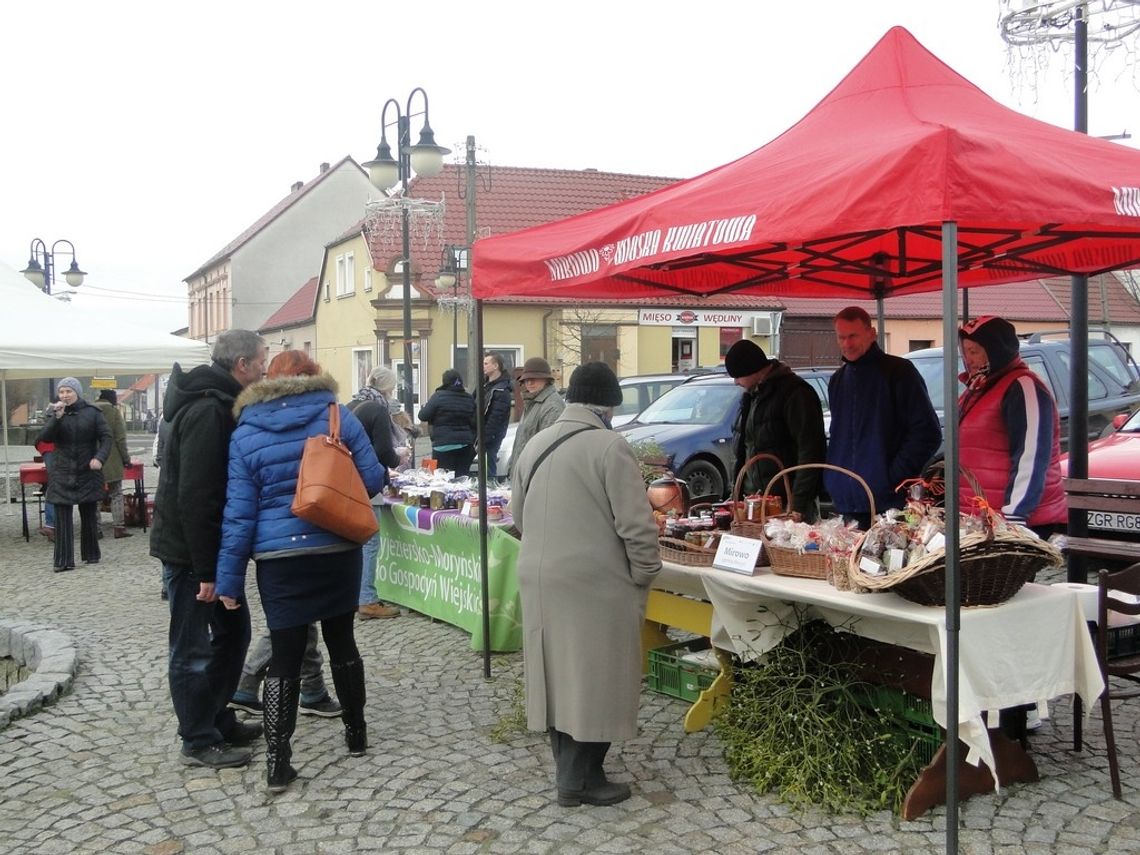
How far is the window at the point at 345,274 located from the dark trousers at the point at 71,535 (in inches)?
934

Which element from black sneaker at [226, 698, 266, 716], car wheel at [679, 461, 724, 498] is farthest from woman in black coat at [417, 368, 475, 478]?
black sneaker at [226, 698, 266, 716]

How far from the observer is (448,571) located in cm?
696

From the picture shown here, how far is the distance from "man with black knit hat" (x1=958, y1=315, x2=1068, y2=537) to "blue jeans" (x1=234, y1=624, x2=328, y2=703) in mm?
3142

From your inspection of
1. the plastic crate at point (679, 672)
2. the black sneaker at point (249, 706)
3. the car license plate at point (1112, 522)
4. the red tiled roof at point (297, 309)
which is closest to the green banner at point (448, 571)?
the plastic crate at point (679, 672)

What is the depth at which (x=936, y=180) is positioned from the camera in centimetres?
322

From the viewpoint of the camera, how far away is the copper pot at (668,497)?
509cm

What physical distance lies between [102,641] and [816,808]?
5.04 m

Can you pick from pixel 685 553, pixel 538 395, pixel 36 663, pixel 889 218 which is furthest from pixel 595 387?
pixel 36 663

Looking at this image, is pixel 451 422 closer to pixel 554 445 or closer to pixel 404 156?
pixel 404 156

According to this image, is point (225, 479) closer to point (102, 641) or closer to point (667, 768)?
point (667, 768)

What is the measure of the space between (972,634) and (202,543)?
2917mm

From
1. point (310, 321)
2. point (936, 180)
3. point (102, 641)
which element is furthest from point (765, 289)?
point (310, 321)

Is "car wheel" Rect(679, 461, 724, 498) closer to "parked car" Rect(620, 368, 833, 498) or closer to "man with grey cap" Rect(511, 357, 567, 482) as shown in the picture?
"parked car" Rect(620, 368, 833, 498)

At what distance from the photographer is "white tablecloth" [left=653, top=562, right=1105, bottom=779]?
3602mm
